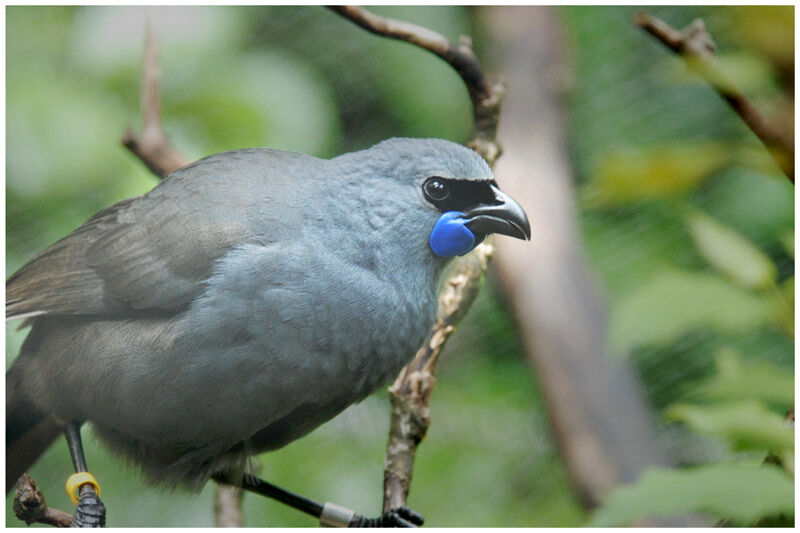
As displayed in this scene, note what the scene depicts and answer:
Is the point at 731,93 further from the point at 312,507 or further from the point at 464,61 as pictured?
the point at 312,507

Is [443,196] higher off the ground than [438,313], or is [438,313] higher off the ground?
[443,196]

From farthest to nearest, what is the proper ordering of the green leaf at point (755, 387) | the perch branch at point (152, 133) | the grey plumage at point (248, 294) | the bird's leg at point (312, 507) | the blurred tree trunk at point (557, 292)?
1. the blurred tree trunk at point (557, 292)
2. the perch branch at point (152, 133)
3. the bird's leg at point (312, 507)
4. the grey plumage at point (248, 294)
5. the green leaf at point (755, 387)

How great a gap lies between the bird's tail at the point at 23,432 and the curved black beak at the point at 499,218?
0.90 m

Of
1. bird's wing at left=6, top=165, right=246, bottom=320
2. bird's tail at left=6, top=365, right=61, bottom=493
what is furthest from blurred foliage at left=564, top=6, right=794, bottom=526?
bird's tail at left=6, top=365, right=61, bottom=493

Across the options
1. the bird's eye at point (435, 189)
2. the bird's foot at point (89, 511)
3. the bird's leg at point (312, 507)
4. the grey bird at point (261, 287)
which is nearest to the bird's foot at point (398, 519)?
the bird's leg at point (312, 507)

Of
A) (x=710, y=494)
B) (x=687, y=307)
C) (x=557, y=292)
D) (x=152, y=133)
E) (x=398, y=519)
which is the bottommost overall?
(x=398, y=519)

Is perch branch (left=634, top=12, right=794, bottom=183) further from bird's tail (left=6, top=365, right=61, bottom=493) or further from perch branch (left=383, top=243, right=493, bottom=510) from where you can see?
bird's tail (left=6, top=365, right=61, bottom=493)

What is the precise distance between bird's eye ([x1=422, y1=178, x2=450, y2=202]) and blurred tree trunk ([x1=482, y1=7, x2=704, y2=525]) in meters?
0.69

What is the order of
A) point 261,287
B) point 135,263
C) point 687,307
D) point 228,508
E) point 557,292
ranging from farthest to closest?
point 557,292 < point 228,508 < point 135,263 < point 261,287 < point 687,307

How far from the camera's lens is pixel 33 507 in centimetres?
133

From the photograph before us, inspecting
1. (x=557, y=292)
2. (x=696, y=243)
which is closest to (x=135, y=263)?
(x=696, y=243)

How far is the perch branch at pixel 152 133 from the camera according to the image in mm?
1735

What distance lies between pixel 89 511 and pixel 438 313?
73 cm

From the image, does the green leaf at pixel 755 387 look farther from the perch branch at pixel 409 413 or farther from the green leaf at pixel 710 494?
the perch branch at pixel 409 413
